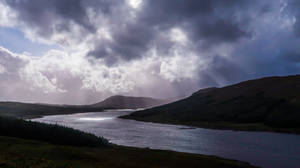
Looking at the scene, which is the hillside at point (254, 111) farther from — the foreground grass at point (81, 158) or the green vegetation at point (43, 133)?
Result: the green vegetation at point (43, 133)

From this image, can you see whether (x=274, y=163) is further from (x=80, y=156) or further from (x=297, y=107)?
(x=297, y=107)

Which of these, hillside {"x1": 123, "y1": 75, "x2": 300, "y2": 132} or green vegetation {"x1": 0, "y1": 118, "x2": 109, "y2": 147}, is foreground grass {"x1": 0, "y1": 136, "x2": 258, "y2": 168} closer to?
green vegetation {"x1": 0, "y1": 118, "x2": 109, "y2": 147}

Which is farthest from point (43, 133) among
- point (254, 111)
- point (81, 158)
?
point (254, 111)

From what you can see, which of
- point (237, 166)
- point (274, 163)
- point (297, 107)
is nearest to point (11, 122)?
point (237, 166)

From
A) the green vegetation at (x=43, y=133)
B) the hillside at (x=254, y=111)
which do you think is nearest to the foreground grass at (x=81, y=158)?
the green vegetation at (x=43, y=133)

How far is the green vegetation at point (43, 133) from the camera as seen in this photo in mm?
48062

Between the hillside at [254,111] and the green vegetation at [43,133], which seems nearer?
the green vegetation at [43,133]

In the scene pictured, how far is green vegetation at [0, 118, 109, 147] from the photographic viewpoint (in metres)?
48.1

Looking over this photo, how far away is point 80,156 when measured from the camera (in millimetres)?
34344

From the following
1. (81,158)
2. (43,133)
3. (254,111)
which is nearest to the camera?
(81,158)

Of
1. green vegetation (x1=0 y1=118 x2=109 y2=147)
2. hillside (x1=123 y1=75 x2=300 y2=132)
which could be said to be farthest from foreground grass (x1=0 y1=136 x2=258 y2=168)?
hillside (x1=123 y1=75 x2=300 y2=132)

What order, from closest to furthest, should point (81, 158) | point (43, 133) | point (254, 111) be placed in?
point (81, 158) → point (43, 133) → point (254, 111)

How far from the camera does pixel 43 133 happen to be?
4891 centimetres

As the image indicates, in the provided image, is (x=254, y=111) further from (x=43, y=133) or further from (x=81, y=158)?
(x=81, y=158)
